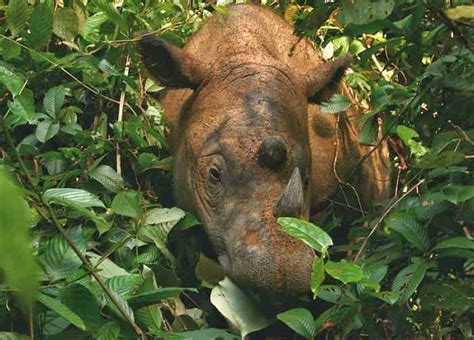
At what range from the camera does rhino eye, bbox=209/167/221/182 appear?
14.7 feet

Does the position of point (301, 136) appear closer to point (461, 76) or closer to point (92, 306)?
point (461, 76)

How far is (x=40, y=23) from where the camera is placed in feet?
13.6

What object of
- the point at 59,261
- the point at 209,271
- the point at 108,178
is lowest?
the point at 209,271

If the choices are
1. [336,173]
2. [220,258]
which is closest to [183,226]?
[220,258]

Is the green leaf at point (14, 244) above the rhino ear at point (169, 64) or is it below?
above

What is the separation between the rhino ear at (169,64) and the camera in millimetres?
4793

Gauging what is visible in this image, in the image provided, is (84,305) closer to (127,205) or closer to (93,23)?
(127,205)

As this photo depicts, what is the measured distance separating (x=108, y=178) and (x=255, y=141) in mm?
809

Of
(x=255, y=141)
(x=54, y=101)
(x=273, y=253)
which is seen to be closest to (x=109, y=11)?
(x=54, y=101)

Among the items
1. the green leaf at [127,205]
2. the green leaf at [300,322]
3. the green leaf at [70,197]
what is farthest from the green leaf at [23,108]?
the green leaf at [300,322]

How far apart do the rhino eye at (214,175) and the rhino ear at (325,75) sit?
0.95 meters

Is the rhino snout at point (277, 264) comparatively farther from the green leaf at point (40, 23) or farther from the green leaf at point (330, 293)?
the green leaf at point (40, 23)

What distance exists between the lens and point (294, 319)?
286cm

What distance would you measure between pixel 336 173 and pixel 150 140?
1.22m
